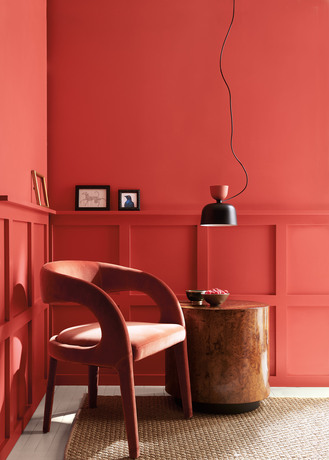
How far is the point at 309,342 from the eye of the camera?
302 centimetres

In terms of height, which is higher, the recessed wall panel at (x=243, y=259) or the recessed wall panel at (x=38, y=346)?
the recessed wall panel at (x=243, y=259)

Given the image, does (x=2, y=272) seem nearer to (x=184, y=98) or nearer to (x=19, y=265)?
(x=19, y=265)

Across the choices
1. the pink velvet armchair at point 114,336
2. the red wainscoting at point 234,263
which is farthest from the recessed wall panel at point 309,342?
the pink velvet armchair at point 114,336

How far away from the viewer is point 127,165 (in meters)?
3.08

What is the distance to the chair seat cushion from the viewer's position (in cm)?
203

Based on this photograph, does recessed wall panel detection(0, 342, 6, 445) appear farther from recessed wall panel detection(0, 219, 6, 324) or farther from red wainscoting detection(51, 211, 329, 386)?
red wainscoting detection(51, 211, 329, 386)

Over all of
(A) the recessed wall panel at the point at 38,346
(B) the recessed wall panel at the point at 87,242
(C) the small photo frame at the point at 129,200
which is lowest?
(A) the recessed wall panel at the point at 38,346

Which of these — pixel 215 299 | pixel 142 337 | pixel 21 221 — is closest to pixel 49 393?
pixel 142 337

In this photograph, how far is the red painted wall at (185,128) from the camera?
3.05 meters

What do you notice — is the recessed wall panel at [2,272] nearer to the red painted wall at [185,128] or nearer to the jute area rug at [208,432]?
the jute area rug at [208,432]

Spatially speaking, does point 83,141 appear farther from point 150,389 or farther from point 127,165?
point 150,389

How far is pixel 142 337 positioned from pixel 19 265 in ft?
2.45

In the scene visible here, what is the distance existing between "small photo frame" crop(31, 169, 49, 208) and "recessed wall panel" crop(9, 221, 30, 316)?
0.96 feet

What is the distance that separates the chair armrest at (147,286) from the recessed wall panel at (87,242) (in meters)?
0.41
